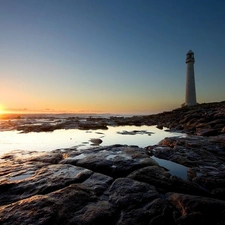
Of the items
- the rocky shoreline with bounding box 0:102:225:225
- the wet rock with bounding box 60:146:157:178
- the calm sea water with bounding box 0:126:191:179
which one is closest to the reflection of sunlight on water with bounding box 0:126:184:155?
the calm sea water with bounding box 0:126:191:179

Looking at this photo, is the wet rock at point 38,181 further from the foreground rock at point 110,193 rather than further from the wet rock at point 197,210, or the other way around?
the wet rock at point 197,210

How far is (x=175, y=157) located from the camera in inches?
282

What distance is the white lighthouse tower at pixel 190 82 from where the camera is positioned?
5118 cm

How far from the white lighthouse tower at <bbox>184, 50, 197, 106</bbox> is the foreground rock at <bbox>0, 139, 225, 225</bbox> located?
4876 cm

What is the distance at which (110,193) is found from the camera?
4.12 m

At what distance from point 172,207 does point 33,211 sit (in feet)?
9.13

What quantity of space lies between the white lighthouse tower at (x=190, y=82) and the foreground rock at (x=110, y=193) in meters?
48.8

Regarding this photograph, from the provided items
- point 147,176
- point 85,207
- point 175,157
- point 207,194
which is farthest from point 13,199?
point 175,157

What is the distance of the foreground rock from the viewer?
3.22 meters

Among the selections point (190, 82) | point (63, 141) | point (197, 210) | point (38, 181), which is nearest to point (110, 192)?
point (197, 210)

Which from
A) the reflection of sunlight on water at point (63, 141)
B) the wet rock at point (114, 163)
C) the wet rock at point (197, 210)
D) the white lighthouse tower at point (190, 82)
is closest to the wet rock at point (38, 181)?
the wet rock at point (114, 163)

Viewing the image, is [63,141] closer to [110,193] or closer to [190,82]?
[110,193]

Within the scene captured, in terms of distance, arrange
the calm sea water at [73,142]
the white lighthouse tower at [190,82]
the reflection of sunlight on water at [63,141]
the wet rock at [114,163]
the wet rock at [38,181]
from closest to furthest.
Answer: the wet rock at [38,181] < the wet rock at [114,163] < the calm sea water at [73,142] < the reflection of sunlight on water at [63,141] < the white lighthouse tower at [190,82]

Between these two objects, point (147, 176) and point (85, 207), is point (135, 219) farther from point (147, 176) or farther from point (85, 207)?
point (147, 176)
